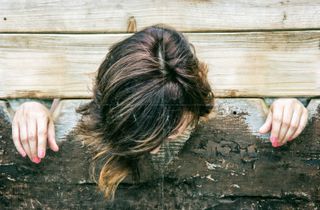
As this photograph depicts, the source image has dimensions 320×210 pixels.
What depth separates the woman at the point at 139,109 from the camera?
1.38 meters

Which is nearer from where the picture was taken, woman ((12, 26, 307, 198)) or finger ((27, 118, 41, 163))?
woman ((12, 26, 307, 198))

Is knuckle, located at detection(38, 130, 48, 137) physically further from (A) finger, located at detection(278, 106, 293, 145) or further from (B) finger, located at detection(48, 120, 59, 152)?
(A) finger, located at detection(278, 106, 293, 145)

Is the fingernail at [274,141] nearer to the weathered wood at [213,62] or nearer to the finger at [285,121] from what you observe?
the finger at [285,121]

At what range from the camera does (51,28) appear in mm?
1568

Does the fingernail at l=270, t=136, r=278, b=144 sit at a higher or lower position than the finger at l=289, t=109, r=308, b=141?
lower

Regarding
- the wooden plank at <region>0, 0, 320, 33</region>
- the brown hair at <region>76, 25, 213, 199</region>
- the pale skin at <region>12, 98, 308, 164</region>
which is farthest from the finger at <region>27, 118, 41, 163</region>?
the wooden plank at <region>0, 0, 320, 33</region>

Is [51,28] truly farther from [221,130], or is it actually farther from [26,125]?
[221,130]

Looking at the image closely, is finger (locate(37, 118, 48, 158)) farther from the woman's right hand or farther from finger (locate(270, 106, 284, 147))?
finger (locate(270, 106, 284, 147))

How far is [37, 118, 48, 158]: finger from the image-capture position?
1494mm

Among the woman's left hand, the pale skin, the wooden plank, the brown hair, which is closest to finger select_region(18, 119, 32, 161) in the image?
the pale skin

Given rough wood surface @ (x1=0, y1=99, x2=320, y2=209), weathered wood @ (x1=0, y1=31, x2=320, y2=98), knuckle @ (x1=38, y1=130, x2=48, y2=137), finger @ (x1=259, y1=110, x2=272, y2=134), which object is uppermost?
weathered wood @ (x1=0, y1=31, x2=320, y2=98)

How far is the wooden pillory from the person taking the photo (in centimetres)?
152

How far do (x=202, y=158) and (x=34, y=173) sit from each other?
1.43 ft

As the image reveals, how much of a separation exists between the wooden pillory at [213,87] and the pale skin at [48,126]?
3 centimetres
